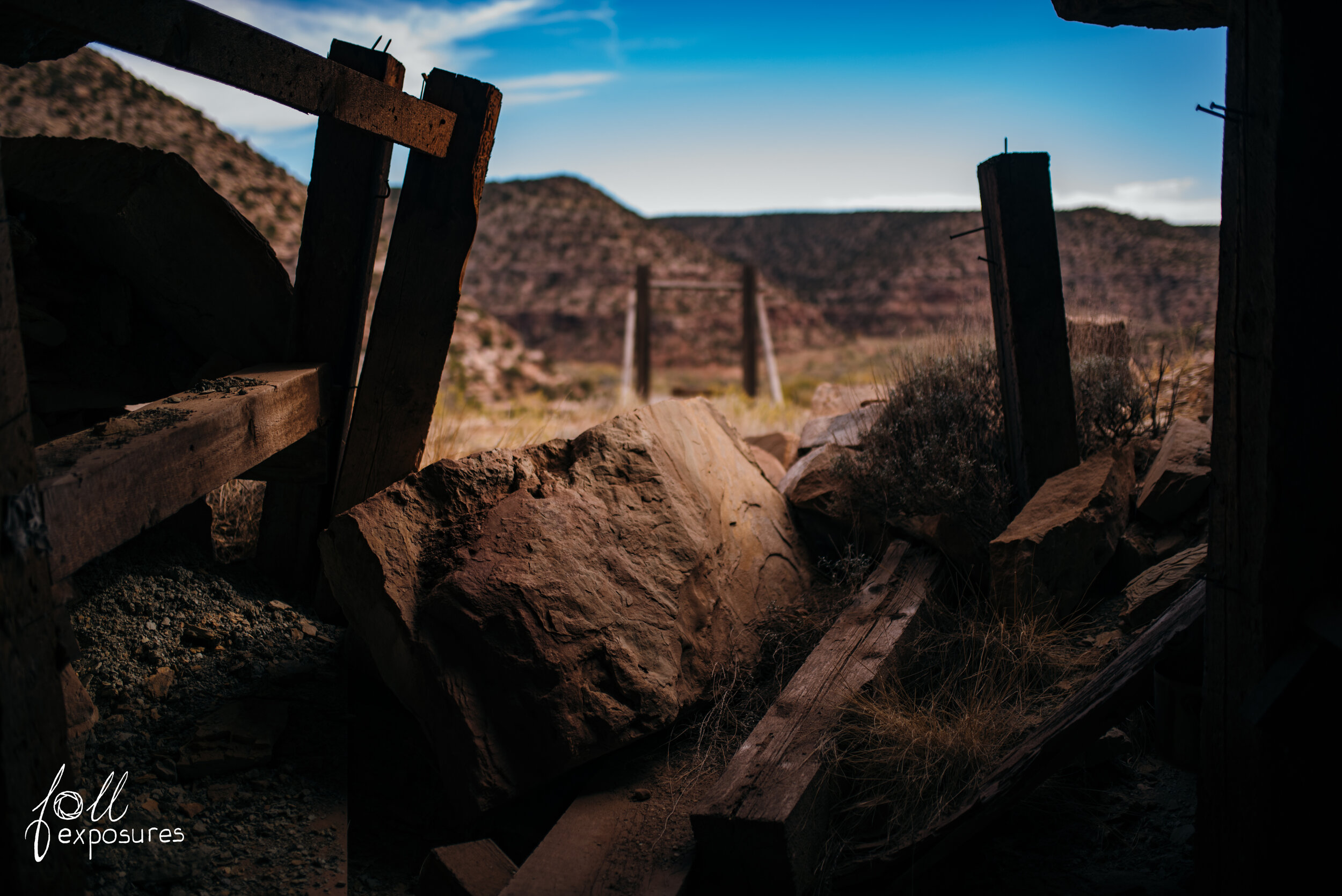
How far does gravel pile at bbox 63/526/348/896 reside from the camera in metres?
1.97

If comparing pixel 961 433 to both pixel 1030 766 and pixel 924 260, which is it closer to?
pixel 1030 766

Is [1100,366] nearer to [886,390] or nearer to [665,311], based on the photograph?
[886,390]

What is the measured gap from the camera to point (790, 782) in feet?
6.91

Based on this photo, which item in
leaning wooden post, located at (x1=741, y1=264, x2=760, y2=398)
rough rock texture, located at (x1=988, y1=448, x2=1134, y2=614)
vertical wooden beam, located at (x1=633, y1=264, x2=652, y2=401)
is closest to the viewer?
rough rock texture, located at (x1=988, y1=448, x2=1134, y2=614)

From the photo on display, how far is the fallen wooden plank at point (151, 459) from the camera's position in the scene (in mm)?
1471

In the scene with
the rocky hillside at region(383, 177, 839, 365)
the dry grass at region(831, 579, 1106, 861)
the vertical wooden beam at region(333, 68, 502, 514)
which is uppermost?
the rocky hillside at region(383, 177, 839, 365)

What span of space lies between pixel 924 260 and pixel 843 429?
37.8 meters

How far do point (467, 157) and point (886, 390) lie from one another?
8.96 ft

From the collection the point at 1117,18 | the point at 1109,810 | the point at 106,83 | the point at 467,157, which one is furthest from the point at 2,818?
the point at 106,83

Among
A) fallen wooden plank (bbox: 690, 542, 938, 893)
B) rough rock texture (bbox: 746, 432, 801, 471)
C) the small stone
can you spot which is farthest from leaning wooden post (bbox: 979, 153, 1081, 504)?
the small stone

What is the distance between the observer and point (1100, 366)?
429 cm

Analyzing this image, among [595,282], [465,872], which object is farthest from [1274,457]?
[595,282]

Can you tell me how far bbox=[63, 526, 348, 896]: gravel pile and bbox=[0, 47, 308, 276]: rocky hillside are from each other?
55.5ft

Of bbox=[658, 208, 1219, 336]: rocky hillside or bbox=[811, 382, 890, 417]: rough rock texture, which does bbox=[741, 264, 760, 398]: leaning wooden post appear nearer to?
bbox=[811, 382, 890, 417]: rough rock texture
